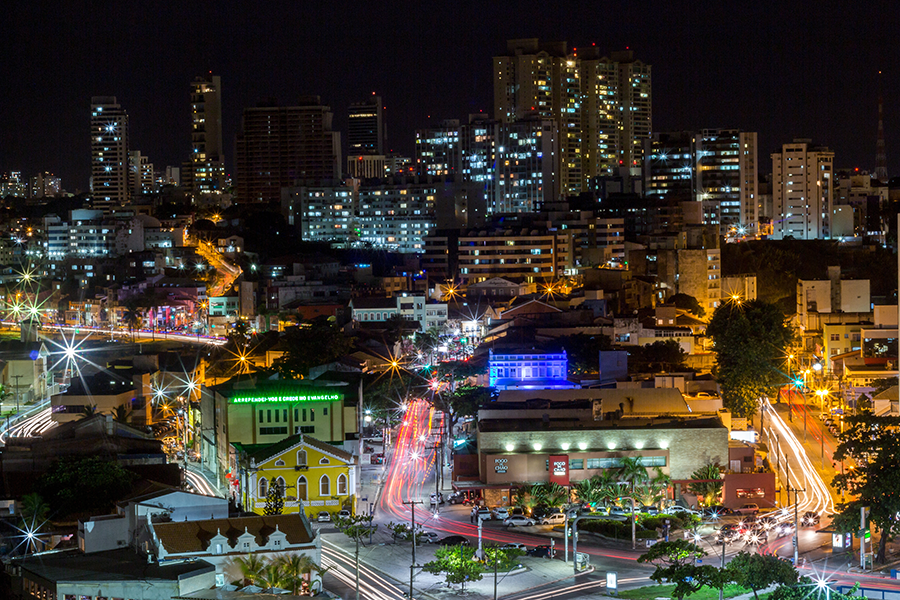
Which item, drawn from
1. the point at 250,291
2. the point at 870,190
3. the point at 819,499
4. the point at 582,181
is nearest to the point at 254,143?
the point at 582,181

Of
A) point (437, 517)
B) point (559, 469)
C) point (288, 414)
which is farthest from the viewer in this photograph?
point (288, 414)

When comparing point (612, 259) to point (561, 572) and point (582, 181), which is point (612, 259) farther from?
point (561, 572)

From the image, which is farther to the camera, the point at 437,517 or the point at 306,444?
the point at 306,444

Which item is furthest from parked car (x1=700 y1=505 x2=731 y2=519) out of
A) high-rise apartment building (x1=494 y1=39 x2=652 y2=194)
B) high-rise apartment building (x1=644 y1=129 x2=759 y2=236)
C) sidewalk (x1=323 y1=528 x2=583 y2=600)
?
high-rise apartment building (x1=494 y1=39 x2=652 y2=194)

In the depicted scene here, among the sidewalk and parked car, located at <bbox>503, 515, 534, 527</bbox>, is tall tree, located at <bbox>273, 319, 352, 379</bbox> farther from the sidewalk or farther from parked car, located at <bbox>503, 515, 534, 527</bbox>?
the sidewalk

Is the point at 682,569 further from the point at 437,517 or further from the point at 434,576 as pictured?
the point at 437,517

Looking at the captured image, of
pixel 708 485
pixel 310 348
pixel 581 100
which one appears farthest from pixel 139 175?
pixel 708 485
